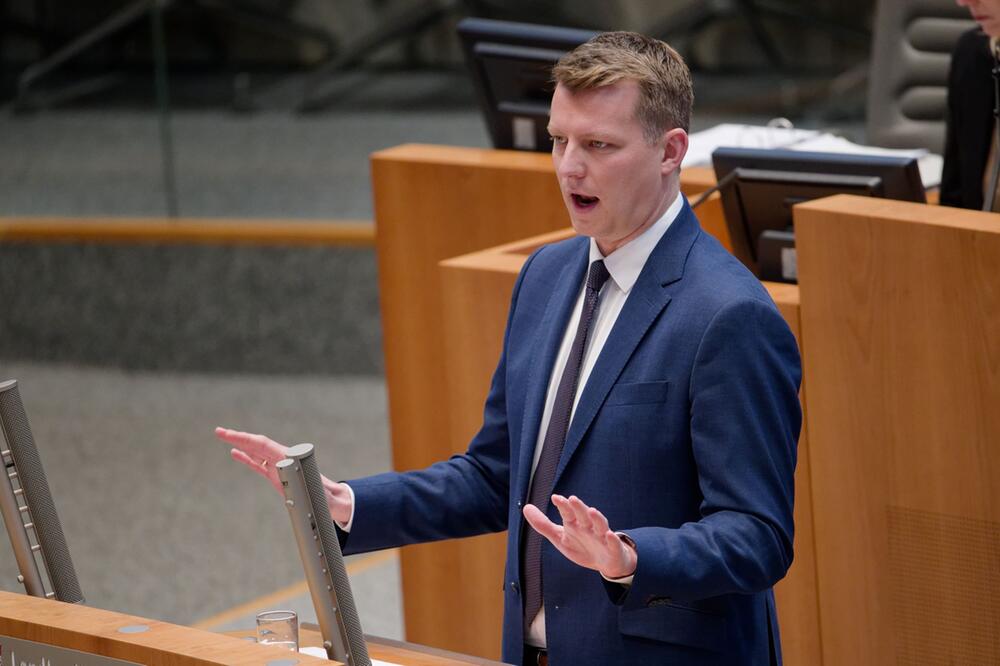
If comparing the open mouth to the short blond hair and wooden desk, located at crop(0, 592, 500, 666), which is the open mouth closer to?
the short blond hair

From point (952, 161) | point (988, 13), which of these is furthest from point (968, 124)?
point (988, 13)

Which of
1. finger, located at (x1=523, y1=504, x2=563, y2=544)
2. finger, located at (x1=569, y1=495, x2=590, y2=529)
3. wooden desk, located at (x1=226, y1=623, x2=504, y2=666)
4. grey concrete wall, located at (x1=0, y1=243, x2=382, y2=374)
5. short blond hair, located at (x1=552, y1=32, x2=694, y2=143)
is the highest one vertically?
short blond hair, located at (x1=552, y1=32, x2=694, y2=143)

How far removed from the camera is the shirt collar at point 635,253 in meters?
1.72

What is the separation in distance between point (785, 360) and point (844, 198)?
692 mm

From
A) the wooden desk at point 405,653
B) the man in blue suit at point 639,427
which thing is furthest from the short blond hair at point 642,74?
the wooden desk at point 405,653

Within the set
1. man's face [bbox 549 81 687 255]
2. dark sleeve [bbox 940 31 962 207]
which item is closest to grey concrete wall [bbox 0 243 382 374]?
dark sleeve [bbox 940 31 962 207]

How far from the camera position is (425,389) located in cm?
309

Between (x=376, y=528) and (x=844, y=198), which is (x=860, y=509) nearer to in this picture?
(x=844, y=198)

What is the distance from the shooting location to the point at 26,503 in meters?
1.66

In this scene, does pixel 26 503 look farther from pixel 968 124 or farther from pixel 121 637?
pixel 968 124

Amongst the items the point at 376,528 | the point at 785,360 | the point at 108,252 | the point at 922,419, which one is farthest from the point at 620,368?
the point at 108,252

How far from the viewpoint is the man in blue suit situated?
1.59 metres

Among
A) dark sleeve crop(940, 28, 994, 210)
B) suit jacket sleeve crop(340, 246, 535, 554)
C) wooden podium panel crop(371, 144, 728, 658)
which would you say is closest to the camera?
suit jacket sleeve crop(340, 246, 535, 554)

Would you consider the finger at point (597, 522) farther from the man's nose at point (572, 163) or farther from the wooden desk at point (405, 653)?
the man's nose at point (572, 163)
